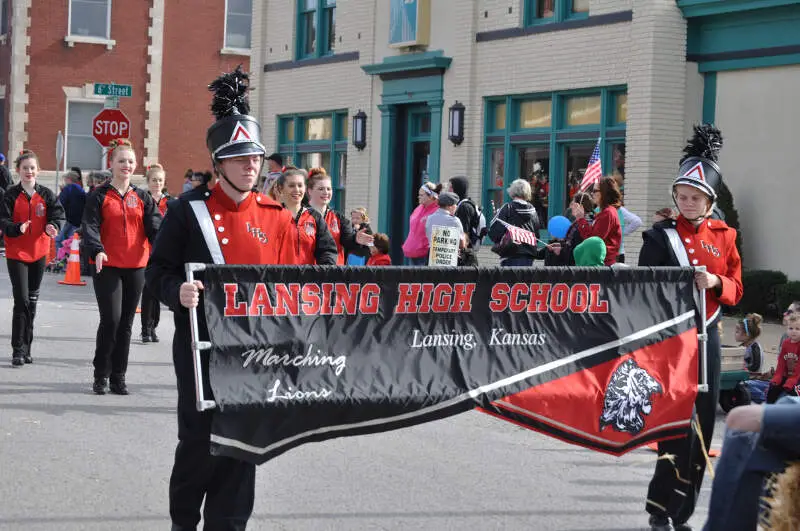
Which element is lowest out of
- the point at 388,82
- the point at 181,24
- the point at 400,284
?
the point at 400,284

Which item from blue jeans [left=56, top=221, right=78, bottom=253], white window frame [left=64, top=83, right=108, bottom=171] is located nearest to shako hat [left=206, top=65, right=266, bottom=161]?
blue jeans [left=56, top=221, right=78, bottom=253]

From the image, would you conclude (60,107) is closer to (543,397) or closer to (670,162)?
(670,162)

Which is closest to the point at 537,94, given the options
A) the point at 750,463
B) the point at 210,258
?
the point at 210,258

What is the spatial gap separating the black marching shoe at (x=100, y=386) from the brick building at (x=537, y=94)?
1013cm

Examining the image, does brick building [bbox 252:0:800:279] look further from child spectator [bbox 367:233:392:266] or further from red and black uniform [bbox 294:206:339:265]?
red and black uniform [bbox 294:206:339:265]

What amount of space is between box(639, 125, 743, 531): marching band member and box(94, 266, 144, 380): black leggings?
5623mm

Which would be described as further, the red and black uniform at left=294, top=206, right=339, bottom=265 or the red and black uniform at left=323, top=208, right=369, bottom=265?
the red and black uniform at left=323, top=208, right=369, bottom=265

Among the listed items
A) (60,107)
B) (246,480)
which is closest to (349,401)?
(246,480)

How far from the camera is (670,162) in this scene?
64.8ft

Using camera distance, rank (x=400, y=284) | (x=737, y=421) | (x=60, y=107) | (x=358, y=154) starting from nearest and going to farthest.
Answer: (x=737, y=421), (x=400, y=284), (x=358, y=154), (x=60, y=107)

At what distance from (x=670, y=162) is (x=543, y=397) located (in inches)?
538

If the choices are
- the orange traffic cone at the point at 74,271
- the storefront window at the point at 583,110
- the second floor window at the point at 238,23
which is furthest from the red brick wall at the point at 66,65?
the storefront window at the point at 583,110

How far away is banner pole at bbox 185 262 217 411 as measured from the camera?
5.79 metres

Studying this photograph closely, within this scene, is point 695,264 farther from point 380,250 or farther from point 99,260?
point 380,250
